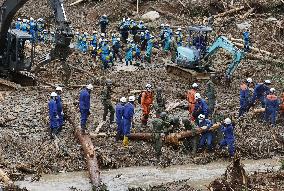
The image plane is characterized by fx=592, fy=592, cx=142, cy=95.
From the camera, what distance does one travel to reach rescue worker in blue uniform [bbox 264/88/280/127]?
65.0 feet

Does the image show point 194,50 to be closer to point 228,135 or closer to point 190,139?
point 190,139

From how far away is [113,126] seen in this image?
19.3m

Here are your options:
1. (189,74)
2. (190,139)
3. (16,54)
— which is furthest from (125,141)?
(189,74)

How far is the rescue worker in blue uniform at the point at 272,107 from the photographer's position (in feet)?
65.0

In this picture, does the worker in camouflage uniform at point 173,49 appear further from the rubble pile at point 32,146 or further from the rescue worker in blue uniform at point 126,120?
the rescue worker in blue uniform at point 126,120

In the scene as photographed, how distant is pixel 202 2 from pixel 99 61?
12.2m

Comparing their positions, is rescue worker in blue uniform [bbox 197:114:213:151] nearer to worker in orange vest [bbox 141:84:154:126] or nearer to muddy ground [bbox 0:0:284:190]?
muddy ground [bbox 0:0:284:190]

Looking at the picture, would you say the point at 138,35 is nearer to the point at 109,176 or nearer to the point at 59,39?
the point at 59,39

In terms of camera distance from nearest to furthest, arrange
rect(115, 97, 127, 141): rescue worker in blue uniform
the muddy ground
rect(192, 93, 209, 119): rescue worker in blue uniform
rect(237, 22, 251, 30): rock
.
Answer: the muddy ground
rect(115, 97, 127, 141): rescue worker in blue uniform
rect(192, 93, 209, 119): rescue worker in blue uniform
rect(237, 22, 251, 30): rock

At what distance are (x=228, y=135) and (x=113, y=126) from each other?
4.07 m

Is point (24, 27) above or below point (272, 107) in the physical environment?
above

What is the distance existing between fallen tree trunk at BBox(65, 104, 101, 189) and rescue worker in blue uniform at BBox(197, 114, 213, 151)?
3345 millimetres

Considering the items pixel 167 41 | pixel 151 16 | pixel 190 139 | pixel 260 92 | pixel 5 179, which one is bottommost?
pixel 5 179

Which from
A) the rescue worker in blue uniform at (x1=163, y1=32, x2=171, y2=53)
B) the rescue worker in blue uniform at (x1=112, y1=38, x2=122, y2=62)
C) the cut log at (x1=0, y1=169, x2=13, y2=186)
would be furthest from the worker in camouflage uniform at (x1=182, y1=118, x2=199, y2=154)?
the rescue worker in blue uniform at (x1=163, y1=32, x2=171, y2=53)
